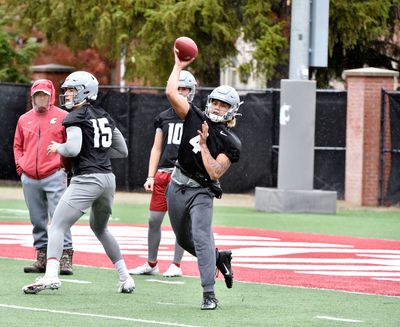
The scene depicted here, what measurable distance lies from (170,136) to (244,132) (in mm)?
14535

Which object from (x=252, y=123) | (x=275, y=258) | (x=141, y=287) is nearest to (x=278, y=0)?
(x=252, y=123)

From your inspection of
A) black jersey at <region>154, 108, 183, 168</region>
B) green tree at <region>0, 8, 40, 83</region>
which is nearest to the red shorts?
black jersey at <region>154, 108, 183, 168</region>

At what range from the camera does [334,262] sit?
15422mm

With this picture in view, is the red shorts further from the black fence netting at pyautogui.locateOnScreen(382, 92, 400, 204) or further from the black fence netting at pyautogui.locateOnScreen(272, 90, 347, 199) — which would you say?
the black fence netting at pyautogui.locateOnScreen(272, 90, 347, 199)

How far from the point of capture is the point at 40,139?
13562mm

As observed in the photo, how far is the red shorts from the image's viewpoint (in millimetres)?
13555

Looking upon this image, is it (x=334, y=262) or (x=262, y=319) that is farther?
(x=334, y=262)

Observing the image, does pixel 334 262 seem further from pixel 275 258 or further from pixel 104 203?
pixel 104 203

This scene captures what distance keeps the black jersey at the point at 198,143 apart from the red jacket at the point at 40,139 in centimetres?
269

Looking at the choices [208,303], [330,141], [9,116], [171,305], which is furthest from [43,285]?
[9,116]

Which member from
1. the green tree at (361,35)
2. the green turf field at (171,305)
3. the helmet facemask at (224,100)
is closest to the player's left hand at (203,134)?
the helmet facemask at (224,100)

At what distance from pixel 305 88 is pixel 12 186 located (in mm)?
8528

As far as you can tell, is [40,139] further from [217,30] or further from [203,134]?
[217,30]

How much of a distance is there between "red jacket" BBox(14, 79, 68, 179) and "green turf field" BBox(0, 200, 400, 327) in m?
1.01
